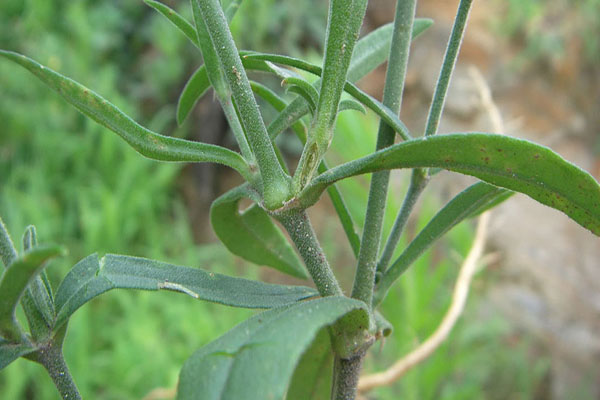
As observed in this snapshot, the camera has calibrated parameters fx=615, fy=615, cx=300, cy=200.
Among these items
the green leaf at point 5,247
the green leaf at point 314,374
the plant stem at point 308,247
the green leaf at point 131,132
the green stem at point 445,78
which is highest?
the green stem at point 445,78

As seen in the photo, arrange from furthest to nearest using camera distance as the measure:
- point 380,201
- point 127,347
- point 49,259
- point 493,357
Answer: point 493,357, point 127,347, point 380,201, point 49,259

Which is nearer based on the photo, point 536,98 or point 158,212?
point 158,212

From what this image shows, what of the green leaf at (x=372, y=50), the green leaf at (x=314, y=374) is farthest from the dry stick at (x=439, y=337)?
the green leaf at (x=372, y=50)

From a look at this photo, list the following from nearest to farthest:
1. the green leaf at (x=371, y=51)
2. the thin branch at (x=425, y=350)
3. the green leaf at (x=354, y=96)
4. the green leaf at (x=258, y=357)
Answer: the green leaf at (x=258, y=357), the green leaf at (x=354, y=96), the green leaf at (x=371, y=51), the thin branch at (x=425, y=350)

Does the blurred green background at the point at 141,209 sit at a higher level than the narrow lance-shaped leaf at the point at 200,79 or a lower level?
higher

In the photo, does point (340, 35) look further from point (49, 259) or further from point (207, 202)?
point (207, 202)

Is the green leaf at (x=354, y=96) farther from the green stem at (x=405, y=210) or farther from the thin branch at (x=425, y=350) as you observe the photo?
the thin branch at (x=425, y=350)

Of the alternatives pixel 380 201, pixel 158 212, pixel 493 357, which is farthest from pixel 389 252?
pixel 158 212

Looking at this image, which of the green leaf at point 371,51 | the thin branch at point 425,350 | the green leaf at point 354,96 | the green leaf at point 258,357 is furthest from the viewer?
the thin branch at point 425,350
